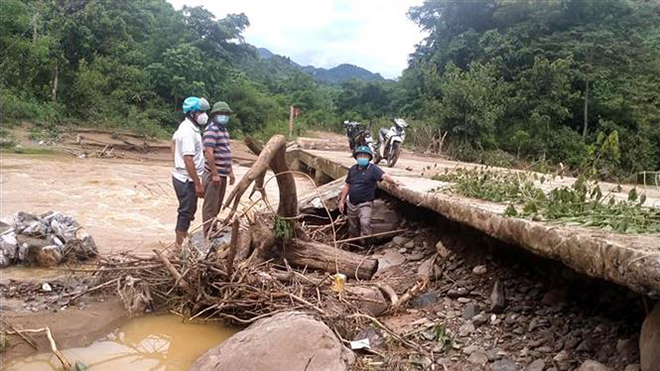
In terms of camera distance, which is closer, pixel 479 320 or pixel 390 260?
pixel 479 320

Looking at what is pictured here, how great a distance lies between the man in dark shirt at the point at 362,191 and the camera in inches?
229

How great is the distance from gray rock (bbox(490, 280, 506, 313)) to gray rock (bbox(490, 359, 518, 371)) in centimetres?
63

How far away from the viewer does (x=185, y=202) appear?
4898 millimetres

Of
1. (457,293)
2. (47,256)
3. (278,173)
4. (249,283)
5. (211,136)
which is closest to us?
(249,283)

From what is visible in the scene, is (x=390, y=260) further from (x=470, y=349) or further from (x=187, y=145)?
(x=187, y=145)

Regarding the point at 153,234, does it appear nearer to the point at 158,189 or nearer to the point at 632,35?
the point at 158,189

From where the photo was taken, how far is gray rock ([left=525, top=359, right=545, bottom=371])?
9.38 feet

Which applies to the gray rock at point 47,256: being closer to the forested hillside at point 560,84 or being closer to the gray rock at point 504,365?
the gray rock at point 504,365

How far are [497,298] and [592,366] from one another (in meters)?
1.12

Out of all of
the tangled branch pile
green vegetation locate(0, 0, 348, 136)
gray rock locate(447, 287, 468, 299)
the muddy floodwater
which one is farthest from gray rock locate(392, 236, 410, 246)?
green vegetation locate(0, 0, 348, 136)

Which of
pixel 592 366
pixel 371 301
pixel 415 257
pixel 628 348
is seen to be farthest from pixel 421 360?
pixel 415 257

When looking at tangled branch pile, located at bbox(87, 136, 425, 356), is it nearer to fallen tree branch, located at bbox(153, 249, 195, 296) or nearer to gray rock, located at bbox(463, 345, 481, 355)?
fallen tree branch, located at bbox(153, 249, 195, 296)

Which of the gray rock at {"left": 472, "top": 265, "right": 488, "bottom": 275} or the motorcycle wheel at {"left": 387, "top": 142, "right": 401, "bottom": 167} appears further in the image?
the motorcycle wheel at {"left": 387, "top": 142, "right": 401, "bottom": 167}

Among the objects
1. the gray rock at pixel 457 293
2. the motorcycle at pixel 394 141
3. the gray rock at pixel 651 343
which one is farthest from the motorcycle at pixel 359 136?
the gray rock at pixel 651 343
